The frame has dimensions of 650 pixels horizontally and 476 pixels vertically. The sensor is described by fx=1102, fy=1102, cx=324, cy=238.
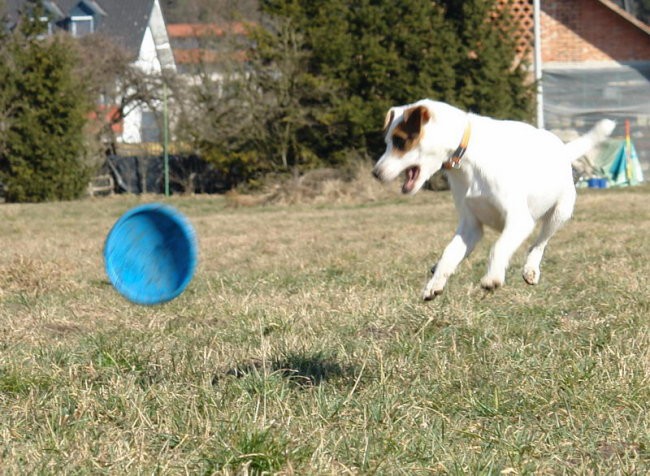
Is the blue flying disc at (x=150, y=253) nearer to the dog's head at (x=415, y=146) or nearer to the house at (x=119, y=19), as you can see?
the dog's head at (x=415, y=146)

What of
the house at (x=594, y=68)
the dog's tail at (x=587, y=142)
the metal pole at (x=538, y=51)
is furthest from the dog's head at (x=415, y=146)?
the house at (x=594, y=68)

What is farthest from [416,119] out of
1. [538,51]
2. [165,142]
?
[538,51]

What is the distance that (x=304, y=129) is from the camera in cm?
2553

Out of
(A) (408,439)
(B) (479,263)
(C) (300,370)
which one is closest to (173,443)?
(A) (408,439)

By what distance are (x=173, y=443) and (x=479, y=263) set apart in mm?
6439

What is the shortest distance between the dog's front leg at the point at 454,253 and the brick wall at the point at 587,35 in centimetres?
2347

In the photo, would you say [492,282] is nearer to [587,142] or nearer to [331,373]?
[331,373]

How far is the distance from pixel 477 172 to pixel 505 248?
1.48 feet

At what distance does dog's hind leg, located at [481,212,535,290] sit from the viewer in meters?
5.59

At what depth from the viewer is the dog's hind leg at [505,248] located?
5586 millimetres

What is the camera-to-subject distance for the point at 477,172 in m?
5.86

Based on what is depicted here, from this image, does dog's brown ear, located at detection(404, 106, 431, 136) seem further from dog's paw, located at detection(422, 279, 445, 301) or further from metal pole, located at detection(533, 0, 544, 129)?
metal pole, located at detection(533, 0, 544, 129)

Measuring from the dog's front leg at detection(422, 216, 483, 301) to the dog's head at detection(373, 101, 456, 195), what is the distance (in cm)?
40

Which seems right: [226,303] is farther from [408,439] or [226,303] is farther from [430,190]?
[430,190]
